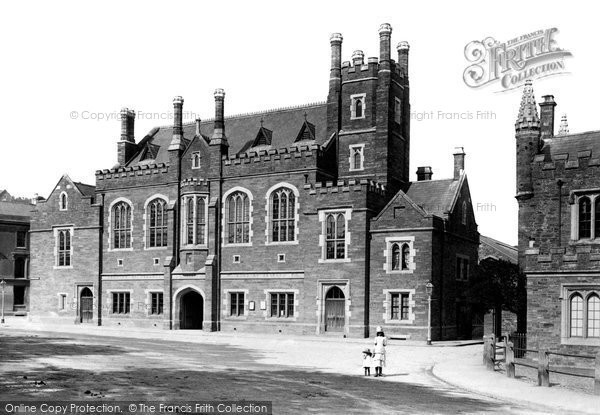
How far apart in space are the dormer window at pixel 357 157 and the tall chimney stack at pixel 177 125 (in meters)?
12.1

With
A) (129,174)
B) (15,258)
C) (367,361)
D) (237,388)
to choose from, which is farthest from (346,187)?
(15,258)

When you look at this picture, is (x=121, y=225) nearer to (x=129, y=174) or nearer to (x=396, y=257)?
(x=129, y=174)

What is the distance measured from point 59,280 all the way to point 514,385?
4190cm

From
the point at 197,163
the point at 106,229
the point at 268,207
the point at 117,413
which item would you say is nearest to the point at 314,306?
the point at 268,207

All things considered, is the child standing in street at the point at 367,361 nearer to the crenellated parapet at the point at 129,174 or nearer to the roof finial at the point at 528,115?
the roof finial at the point at 528,115

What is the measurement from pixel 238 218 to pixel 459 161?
14.7 m

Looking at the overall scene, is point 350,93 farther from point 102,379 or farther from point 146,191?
point 102,379

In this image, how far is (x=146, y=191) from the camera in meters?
50.1

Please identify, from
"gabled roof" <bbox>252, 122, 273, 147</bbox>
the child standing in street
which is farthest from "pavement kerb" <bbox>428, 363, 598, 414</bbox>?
"gabled roof" <bbox>252, 122, 273, 147</bbox>

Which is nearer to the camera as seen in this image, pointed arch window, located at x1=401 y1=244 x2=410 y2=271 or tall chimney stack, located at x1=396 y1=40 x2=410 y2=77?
pointed arch window, located at x1=401 y1=244 x2=410 y2=271

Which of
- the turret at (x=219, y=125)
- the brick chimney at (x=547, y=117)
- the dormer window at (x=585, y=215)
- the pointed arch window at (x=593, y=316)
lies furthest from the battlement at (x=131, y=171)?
the pointed arch window at (x=593, y=316)

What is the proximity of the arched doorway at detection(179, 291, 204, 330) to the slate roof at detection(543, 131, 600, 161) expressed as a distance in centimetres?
2591

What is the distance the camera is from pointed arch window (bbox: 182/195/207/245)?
4719cm

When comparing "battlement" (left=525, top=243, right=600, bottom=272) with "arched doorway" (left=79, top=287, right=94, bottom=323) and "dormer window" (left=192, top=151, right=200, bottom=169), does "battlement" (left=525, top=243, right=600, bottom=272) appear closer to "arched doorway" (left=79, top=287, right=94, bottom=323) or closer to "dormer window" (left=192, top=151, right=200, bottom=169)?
"dormer window" (left=192, top=151, right=200, bottom=169)
